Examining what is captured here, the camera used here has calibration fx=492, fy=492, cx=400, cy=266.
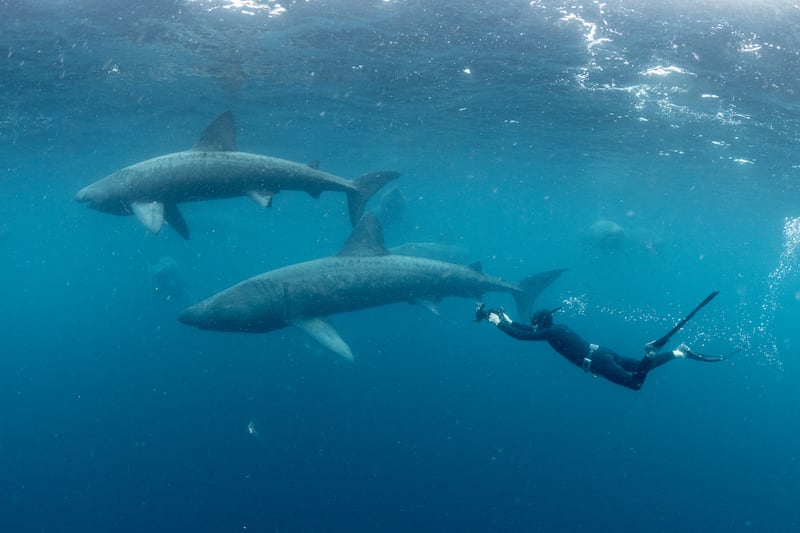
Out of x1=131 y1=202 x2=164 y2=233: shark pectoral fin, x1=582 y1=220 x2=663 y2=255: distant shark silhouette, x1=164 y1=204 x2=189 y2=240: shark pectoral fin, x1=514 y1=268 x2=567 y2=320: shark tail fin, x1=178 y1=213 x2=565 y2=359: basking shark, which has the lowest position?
x1=582 y1=220 x2=663 y2=255: distant shark silhouette

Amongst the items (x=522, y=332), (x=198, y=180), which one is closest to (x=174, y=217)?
(x=198, y=180)

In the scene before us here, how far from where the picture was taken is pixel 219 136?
7809mm

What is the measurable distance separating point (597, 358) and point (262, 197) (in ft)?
18.8

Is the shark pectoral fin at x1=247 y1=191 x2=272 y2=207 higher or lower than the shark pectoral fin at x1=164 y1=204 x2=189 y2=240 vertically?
higher

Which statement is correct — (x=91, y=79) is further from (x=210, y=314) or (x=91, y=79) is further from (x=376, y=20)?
(x=210, y=314)

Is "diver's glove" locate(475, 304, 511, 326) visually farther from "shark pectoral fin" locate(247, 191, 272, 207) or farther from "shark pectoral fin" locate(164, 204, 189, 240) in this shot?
"shark pectoral fin" locate(164, 204, 189, 240)

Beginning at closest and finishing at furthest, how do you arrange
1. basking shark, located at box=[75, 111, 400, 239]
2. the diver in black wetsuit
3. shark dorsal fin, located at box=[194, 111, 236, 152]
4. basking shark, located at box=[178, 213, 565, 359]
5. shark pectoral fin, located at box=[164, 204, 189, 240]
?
the diver in black wetsuit, basking shark, located at box=[75, 111, 400, 239], shark dorsal fin, located at box=[194, 111, 236, 152], shark pectoral fin, located at box=[164, 204, 189, 240], basking shark, located at box=[178, 213, 565, 359]

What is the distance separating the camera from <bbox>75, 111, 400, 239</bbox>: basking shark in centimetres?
757

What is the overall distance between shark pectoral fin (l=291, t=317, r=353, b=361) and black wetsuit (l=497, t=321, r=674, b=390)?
9.98 feet

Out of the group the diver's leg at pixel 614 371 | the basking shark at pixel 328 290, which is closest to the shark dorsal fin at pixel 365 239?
the basking shark at pixel 328 290

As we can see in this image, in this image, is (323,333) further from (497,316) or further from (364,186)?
(497,316)

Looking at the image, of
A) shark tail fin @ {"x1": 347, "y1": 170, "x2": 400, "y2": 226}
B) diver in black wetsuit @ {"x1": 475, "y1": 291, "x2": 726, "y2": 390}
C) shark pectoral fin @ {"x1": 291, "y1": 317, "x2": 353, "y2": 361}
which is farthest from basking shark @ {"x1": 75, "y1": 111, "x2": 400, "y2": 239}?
diver in black wetsuit @ {"x1": 475, "y1": 291, "x2": 726, "y2": 390}

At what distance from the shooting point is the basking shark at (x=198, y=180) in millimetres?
7570

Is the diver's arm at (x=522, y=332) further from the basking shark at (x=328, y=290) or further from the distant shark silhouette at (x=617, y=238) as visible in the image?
the distant shark silhouette at (x=617, y=238)
